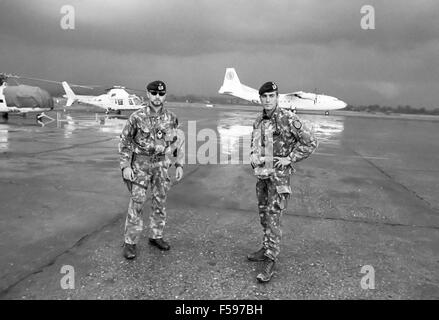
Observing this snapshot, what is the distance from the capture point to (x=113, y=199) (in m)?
5.77

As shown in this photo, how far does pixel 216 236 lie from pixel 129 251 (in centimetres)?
121

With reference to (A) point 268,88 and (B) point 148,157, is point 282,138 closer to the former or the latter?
(A) point 268,88

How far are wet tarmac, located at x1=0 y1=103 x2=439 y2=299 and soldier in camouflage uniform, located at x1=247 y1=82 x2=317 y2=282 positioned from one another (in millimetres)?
416

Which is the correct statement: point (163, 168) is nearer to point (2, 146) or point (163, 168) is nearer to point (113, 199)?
point (113, 199)

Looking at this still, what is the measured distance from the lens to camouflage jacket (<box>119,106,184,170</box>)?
150 inches

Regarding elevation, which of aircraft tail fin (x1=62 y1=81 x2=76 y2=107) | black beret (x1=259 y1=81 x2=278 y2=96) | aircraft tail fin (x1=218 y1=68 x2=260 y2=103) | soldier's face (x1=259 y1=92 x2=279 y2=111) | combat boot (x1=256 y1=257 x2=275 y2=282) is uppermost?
aircraft tail fin (x1=218 y1=68 x2=260 y2=103)

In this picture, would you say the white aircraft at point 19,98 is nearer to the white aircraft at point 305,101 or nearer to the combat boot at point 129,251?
the combat boot at point 129,251

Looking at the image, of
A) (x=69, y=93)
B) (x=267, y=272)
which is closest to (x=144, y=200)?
(x=267, y=272)

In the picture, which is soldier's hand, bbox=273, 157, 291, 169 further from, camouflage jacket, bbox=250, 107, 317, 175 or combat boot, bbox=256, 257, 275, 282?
combat boot, bbox=256, 257, 275, 282

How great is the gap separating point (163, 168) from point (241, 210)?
2.03 m

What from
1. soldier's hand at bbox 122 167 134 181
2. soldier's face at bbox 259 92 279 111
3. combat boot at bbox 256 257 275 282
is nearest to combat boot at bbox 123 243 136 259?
soldier's hand at bbox 122 167 134 181

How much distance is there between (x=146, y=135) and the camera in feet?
12.5

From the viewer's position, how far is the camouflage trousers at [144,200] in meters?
3.81
